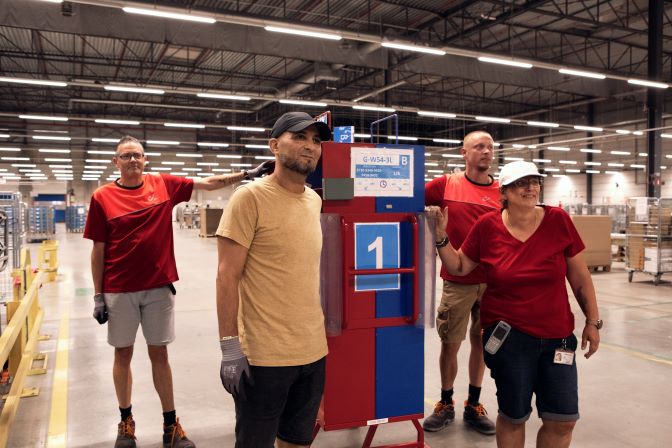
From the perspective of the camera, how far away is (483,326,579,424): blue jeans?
2.23 meters

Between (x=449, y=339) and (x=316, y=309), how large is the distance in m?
1.55

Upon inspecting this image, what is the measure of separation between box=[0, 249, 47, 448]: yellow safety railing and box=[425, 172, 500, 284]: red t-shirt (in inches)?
112

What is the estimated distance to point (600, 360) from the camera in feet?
16.6

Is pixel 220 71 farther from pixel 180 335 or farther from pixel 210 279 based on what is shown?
pixel 180 335

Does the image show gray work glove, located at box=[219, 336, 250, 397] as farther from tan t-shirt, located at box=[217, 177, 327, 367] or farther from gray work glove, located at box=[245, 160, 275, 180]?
gray work glove, located at box=[245, 160, 275, 180]

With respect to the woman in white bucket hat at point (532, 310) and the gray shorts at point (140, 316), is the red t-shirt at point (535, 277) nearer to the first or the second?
the woman in white bucket hat at point (532, 310)

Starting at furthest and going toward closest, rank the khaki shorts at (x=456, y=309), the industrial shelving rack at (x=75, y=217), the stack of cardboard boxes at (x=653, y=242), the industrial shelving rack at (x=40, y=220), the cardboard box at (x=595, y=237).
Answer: the industrial shelving rack at (x=75, y=217)
the industrial shelving rack at (x=40, y=220)
the cardboard box at (x=595, y=237)
the stack of cardboard boxes at (x=653, y=242)
the khaki shorts at (x=456, y=309)

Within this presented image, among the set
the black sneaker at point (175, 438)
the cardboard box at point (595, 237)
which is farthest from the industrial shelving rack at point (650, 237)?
the black sneaker at point (175, 438)

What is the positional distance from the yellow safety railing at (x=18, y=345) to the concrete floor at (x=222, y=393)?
0.16 m

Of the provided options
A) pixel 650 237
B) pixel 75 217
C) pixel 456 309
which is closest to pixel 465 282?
pixel 456 309

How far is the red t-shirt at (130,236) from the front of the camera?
120 inches

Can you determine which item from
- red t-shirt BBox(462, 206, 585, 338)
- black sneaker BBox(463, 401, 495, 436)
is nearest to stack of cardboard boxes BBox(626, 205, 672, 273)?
black sneaker BBox(463, 401, 495, 436)

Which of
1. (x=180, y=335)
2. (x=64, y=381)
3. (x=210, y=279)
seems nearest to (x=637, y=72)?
(x=210, y=279)

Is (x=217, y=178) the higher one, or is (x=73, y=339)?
(x=217, y=178)
